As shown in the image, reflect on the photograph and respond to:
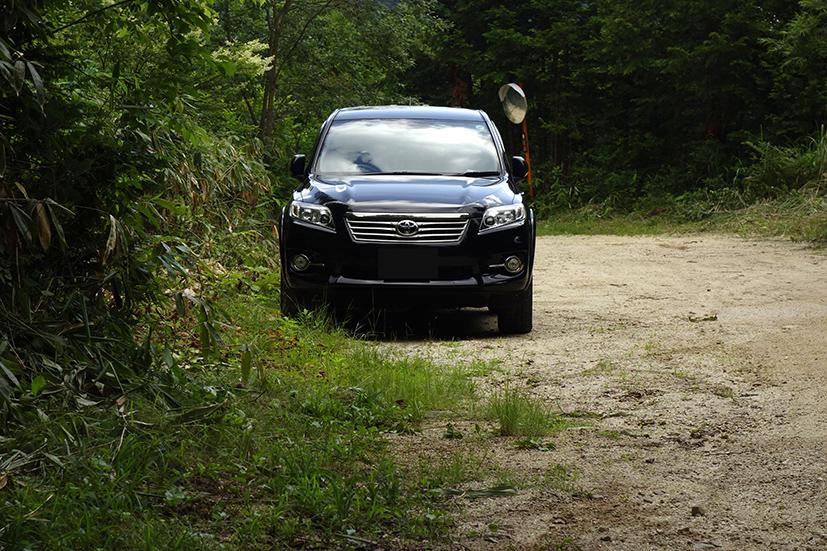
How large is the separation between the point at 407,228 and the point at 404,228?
0.07ft

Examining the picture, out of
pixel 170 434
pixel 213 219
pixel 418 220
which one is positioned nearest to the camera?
pixel 170 434

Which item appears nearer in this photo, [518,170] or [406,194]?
[406,194]

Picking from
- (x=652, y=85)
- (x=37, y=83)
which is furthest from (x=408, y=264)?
(x=652, y=85)

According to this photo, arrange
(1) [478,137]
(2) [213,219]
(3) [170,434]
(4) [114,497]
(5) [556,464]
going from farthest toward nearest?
(2) [213,219], (1) [478,137], (5) [556,464], (3) [170,434], (4) [114,497]

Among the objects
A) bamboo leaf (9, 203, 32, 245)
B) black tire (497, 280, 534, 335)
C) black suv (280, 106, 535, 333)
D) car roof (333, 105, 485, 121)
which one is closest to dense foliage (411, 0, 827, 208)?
car roof (333, 105, 485, 121)

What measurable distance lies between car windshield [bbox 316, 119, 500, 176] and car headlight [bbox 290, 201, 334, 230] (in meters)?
0.76

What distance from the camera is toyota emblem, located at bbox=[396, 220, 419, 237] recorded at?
6.46 meters

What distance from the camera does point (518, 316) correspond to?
267 inches

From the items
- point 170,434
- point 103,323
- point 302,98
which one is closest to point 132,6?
point 103,323

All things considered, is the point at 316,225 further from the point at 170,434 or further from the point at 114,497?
the point at 114,497

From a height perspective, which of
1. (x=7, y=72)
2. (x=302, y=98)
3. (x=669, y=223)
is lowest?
(x=669, y=223)

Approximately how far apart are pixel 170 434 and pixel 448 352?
9.44 feet

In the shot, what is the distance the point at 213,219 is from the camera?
8.68 metres

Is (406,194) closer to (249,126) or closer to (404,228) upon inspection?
(404,228)
